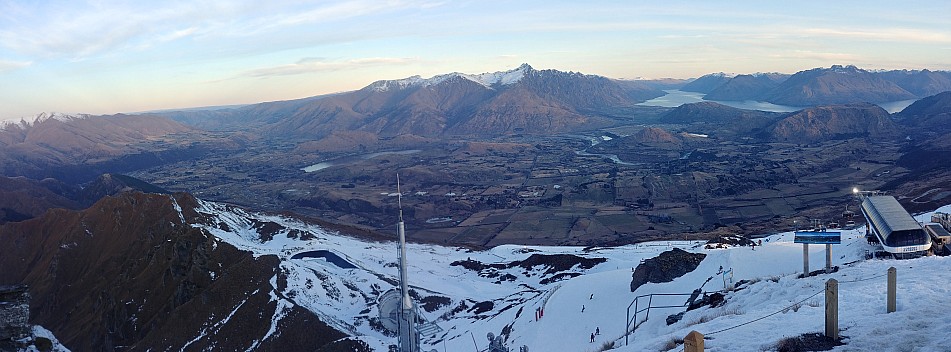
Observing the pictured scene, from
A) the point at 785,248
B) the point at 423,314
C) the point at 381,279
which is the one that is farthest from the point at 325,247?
the point at 785,248

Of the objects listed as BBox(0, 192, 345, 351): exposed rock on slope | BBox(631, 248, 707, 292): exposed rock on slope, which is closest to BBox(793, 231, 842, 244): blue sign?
BBox(631, 248, 707, 292): exposed rock on slope

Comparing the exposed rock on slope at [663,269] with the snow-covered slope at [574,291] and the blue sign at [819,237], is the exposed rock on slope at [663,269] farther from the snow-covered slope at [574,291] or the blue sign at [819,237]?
the blue sign at [819,237]

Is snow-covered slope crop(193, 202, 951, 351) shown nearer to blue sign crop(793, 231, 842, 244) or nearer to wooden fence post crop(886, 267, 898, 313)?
wooden fence post crop(886, 267, 898, 313)

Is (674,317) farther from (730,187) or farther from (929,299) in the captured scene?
(730,187)

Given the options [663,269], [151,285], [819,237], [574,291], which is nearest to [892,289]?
[819,237]

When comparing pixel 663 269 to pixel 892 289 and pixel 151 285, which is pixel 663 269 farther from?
pixel 151 285
